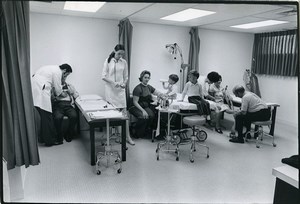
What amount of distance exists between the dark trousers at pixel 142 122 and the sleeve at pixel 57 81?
47 cm

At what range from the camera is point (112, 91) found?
151 cm

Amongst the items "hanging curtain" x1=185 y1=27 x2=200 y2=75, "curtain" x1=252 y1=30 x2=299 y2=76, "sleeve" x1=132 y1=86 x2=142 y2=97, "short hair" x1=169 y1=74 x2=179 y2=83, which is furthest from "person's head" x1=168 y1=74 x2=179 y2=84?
"curtain" x1=252 y1=30 x2=299 y2=76

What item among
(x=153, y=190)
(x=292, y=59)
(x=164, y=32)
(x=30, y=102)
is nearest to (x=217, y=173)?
(x=153, y=190)

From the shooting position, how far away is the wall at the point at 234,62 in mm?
1593

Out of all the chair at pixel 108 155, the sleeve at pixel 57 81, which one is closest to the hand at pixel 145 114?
the chair at pixel 108 155

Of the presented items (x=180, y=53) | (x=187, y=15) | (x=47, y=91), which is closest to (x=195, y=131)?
(x=180, y=53)

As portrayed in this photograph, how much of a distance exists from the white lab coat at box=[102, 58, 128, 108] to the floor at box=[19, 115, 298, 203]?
237 millimetres

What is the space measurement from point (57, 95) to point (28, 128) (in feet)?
0.82

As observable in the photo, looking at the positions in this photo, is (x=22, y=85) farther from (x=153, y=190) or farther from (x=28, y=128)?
(x=153, y=190)

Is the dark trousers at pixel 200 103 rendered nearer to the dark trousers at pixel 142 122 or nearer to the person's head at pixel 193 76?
the person's head at pixel 193 76

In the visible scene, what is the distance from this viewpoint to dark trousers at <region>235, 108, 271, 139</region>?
1.68 meters

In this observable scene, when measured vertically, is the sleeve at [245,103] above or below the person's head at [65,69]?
below

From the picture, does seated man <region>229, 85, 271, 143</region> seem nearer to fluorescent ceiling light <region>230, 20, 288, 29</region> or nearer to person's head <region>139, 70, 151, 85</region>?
fluorescent ceiling light <region>230, 20, 288, 29</region>

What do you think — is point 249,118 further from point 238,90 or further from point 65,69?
point 65,69
